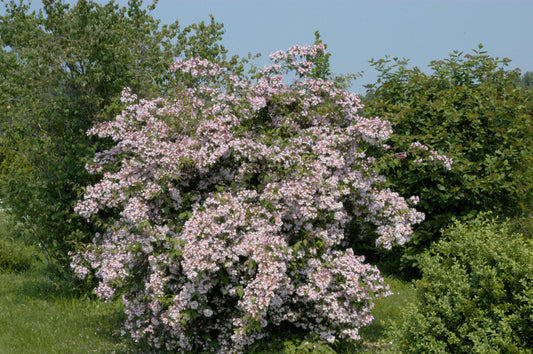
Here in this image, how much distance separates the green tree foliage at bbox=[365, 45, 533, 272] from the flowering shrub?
8.97ft

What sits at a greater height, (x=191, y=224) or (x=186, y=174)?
(x=186, y=174)

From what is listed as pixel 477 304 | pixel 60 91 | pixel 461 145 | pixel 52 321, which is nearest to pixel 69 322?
pixel 52 321

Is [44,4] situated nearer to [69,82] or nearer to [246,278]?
[69,82]

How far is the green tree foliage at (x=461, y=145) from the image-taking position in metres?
8.79

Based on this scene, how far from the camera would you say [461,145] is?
28.4 feet

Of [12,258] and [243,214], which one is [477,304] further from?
[12,258]

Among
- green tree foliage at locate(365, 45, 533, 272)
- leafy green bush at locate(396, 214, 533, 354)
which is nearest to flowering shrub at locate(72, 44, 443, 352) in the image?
leafy green bush at locate(396, 214, 533, 354)

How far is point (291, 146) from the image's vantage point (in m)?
5.95

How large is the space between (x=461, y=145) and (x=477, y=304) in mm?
4284

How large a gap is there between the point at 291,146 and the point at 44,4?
5.20m

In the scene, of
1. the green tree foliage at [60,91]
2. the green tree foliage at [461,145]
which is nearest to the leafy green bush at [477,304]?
the green tree foliage at [461,145]

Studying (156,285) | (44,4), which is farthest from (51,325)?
(44,4)

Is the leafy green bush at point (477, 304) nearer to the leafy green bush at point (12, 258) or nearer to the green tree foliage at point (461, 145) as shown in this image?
the green tree foliage at point (461, 145)

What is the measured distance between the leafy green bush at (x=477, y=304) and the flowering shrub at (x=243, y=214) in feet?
2.63
